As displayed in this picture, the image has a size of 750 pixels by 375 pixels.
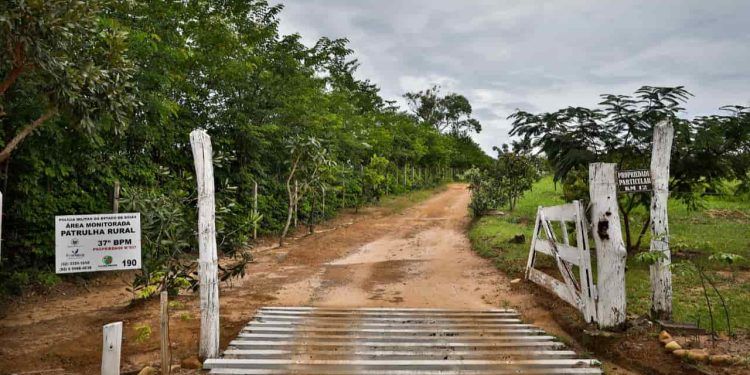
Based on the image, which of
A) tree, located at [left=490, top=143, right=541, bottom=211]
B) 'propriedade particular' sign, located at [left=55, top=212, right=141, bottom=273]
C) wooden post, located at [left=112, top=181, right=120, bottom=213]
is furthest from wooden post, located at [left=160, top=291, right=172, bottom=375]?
tree, located at [left=490, top=143, right=541, bottom=211]

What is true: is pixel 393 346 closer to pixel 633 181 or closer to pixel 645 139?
pixel 633 181

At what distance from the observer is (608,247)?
5598mm

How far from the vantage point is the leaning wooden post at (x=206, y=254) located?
5023 millimetres

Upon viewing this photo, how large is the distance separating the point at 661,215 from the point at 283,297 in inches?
235

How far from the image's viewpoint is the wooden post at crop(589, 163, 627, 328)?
18.1 feet

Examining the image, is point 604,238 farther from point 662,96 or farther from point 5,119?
point 5,119

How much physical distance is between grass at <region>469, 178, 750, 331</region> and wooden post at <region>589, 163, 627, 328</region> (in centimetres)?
64

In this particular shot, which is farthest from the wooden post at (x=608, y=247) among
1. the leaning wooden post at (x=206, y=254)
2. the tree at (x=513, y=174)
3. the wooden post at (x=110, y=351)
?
the tree at (x=513, y=174)

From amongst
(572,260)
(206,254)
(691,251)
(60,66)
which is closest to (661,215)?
(572,260)

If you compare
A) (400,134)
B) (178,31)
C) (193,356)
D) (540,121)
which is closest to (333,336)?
(193,356)

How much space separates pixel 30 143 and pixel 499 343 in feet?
25.8

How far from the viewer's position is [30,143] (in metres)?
→ 7.81

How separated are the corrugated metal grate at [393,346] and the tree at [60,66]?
3.68m

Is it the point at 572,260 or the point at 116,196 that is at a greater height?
the point at 116,196
